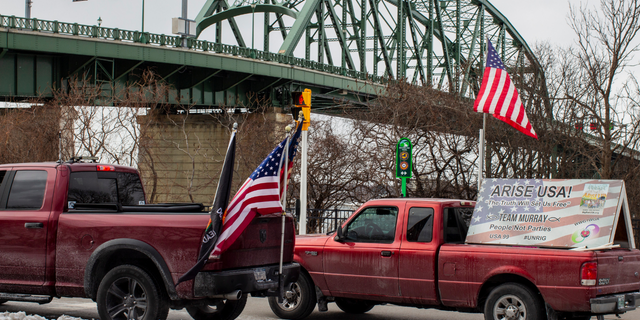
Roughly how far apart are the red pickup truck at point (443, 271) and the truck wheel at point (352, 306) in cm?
1

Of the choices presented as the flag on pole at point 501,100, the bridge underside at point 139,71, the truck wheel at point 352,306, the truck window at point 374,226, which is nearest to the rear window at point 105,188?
the truck window at point 374,226

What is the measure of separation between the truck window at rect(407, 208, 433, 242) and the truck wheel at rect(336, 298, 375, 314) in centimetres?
167

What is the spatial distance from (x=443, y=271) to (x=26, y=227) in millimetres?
5000

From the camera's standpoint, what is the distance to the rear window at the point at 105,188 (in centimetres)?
839

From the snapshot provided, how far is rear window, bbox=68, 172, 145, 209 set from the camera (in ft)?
27.5

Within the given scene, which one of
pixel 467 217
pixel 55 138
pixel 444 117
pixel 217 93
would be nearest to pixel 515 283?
pixel 467 217

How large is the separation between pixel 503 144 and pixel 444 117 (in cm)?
331

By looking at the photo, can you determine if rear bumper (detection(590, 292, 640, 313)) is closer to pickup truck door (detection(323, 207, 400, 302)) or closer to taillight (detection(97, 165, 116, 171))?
pickup truck door (detection(323, 207, 400, 302))

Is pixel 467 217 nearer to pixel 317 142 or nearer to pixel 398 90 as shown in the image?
pixel 398 90

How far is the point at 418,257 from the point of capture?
27.6ft

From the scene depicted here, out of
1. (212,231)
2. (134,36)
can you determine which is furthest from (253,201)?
(134,36)

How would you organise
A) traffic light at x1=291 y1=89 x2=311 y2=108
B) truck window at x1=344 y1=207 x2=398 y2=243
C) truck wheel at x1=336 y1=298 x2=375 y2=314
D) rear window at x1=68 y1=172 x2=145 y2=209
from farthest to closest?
traffic light at x1=291 y1=89 x2=311 y2=108, truck wheel at x1=336 y1=298 x2=375 y2=314, truck window at x1=344 y1=207 x2=398 y2=243, rear window at x1=68 y1=172 x2=145 y2=209

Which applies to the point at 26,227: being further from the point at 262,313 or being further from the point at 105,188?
the point at 262,313

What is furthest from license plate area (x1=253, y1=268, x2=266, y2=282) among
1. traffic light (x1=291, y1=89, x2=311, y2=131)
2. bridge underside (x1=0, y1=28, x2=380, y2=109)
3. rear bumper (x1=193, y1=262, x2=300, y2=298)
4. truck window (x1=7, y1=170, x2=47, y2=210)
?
bridge underside (x1=0, y1=28, x2=380, y2=109)
